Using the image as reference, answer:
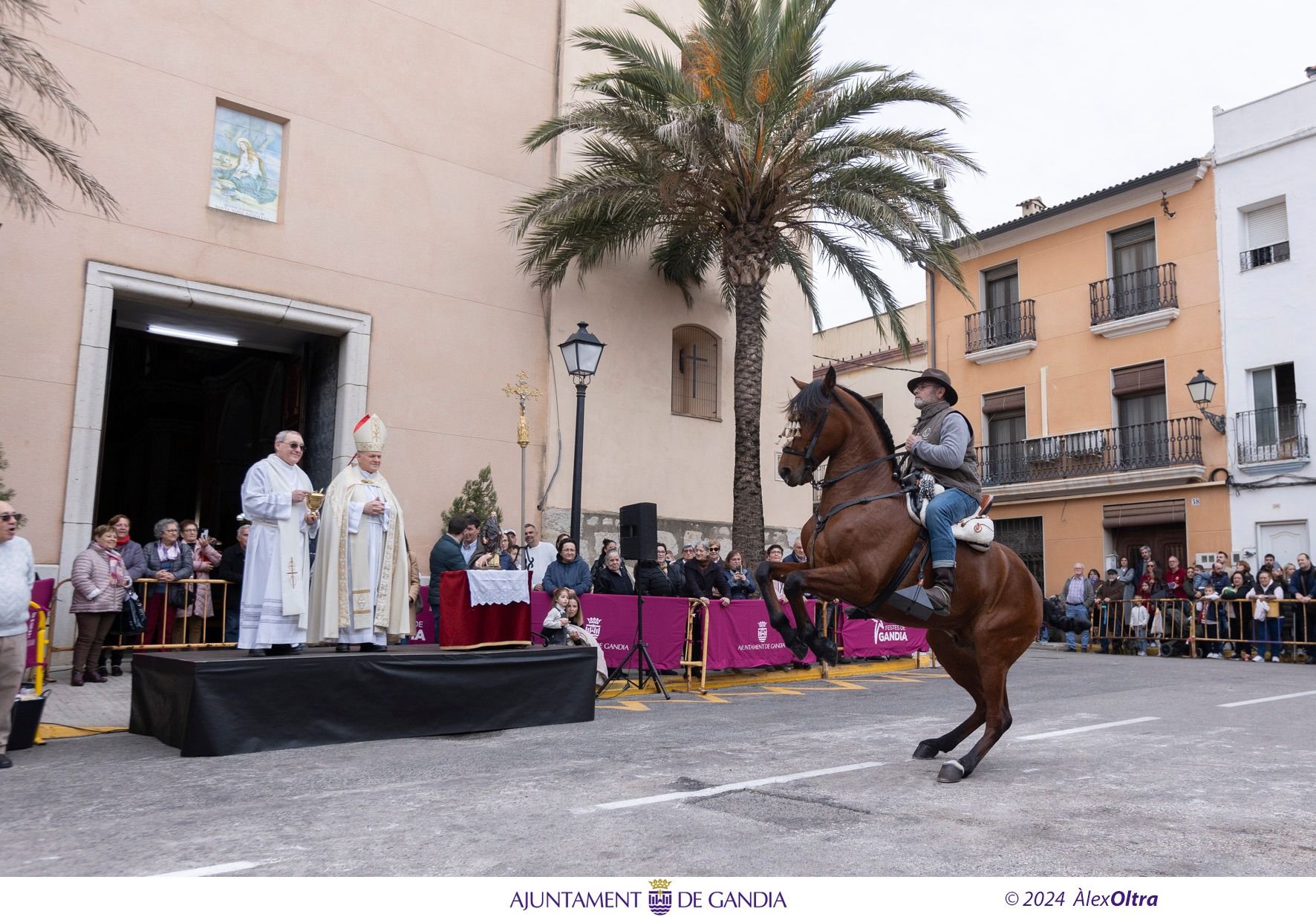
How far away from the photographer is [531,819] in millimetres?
5129

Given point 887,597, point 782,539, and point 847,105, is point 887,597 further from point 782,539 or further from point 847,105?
point 782,539

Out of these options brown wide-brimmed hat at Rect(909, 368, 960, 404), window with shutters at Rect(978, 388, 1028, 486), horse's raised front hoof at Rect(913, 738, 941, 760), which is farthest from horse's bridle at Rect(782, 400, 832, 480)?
window with shutters at Rect(978, 388, 1028, 486)

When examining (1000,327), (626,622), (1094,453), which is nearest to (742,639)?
(626,622)

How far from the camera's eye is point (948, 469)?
7.01 m

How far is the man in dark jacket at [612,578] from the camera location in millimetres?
13289

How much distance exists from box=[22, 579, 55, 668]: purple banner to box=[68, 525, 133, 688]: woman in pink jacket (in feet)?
6.93

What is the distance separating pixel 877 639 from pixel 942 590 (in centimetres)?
996

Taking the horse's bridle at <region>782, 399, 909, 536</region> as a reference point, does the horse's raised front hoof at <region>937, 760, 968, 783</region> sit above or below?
below

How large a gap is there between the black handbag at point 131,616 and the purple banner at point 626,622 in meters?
4.45

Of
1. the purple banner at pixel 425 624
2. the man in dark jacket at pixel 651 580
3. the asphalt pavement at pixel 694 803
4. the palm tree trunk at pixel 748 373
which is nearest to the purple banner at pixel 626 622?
the man in dark jacket at pixel 651 580

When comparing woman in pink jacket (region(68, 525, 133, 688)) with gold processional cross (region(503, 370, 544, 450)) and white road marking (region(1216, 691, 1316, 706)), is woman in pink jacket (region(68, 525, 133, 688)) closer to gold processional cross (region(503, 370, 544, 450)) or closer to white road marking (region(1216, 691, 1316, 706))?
gold processional cross (region(503, 370, 544, 450))

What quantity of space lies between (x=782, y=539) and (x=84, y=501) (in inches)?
499

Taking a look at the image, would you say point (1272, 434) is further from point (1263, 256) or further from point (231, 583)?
point (231, 583)

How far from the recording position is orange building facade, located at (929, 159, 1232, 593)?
1021 inches
